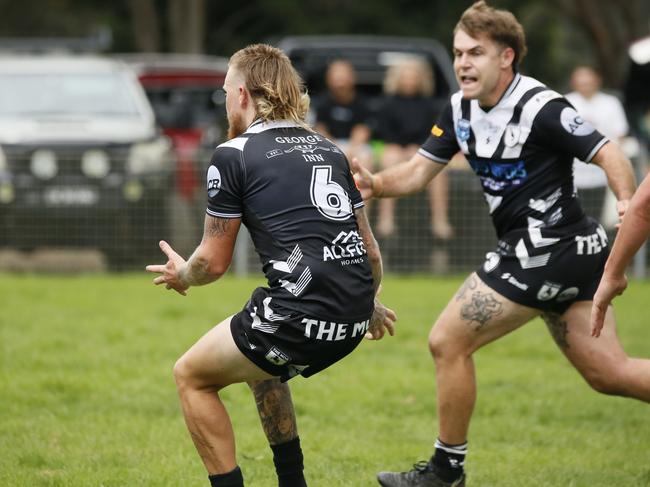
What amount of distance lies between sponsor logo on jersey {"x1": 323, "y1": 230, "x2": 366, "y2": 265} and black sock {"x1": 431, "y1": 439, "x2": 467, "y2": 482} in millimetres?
1326

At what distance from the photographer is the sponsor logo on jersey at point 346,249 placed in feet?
16.1

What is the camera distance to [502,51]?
596 cm

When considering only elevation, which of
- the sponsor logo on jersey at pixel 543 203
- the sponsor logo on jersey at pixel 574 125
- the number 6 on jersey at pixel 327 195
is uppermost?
the sponsor logo on jersey at pixel 574 125

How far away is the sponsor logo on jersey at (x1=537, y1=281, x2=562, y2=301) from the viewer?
5789 millimetres

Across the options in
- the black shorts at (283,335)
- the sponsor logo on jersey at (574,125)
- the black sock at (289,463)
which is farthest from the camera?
the sponsor logo on jersey at (574,125)

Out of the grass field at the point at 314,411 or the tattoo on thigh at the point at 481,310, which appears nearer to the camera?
the tattoo on thigh at the point at 481,310

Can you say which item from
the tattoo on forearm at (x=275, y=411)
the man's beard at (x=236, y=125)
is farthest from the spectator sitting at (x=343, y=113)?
the man's beard at (x=236, y=125)

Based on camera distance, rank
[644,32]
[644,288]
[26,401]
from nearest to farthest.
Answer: [26,401] < [644,288] < [644,32]

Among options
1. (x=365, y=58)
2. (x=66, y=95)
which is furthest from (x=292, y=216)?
(x=365, y=58)

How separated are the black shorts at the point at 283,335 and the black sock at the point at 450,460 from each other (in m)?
1.20

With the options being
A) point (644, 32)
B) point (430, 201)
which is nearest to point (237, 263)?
point (430, 201)

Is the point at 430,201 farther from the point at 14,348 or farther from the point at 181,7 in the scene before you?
the point at 181,7

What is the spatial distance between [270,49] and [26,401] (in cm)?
358

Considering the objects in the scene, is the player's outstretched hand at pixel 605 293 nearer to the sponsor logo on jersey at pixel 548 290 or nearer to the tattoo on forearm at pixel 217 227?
the sponsor logo on jersey at pixel 548 290
